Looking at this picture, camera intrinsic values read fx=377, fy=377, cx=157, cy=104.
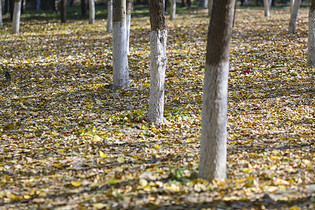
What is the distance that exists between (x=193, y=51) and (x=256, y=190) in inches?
396

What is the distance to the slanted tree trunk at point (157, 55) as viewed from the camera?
7480 millimetres

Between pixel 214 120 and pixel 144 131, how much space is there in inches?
117

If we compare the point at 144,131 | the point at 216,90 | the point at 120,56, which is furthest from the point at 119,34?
the point at 216,90

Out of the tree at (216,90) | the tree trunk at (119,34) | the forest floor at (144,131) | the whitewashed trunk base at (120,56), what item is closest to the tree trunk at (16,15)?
the forest floor at (144,131)

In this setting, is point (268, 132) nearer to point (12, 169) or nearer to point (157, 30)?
point (157, 30)

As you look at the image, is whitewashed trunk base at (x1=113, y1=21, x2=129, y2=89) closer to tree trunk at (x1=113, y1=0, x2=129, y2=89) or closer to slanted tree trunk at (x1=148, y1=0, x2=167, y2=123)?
tree trunk at (x1=113, y1=0, x2=129, y2=89)

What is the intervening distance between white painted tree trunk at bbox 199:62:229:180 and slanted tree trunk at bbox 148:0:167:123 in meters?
2.91

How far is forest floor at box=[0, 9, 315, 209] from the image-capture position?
4801 millimetres

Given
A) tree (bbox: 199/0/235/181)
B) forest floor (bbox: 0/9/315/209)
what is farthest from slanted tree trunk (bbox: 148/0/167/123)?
tree (bbox: 199/0/235/181)

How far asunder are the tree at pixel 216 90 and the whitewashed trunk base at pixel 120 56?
218 inches

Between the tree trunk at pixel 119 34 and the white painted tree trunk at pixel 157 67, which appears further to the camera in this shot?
the tree trunk at pixel 119 34

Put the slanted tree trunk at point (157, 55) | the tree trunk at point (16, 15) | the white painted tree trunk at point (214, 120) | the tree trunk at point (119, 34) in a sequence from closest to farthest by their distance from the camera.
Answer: the white painted tree trunk at point (214, 120)
the slanted tree trunk at point (157, 55)
the tree trunk at point (119, 34)
the tree trunk at point (16, 15)

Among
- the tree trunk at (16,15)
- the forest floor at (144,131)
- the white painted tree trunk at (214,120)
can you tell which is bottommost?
the forest floor at (144,131)

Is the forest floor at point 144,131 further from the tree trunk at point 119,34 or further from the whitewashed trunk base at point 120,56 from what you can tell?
Result: the tree trunk at point 119,34
